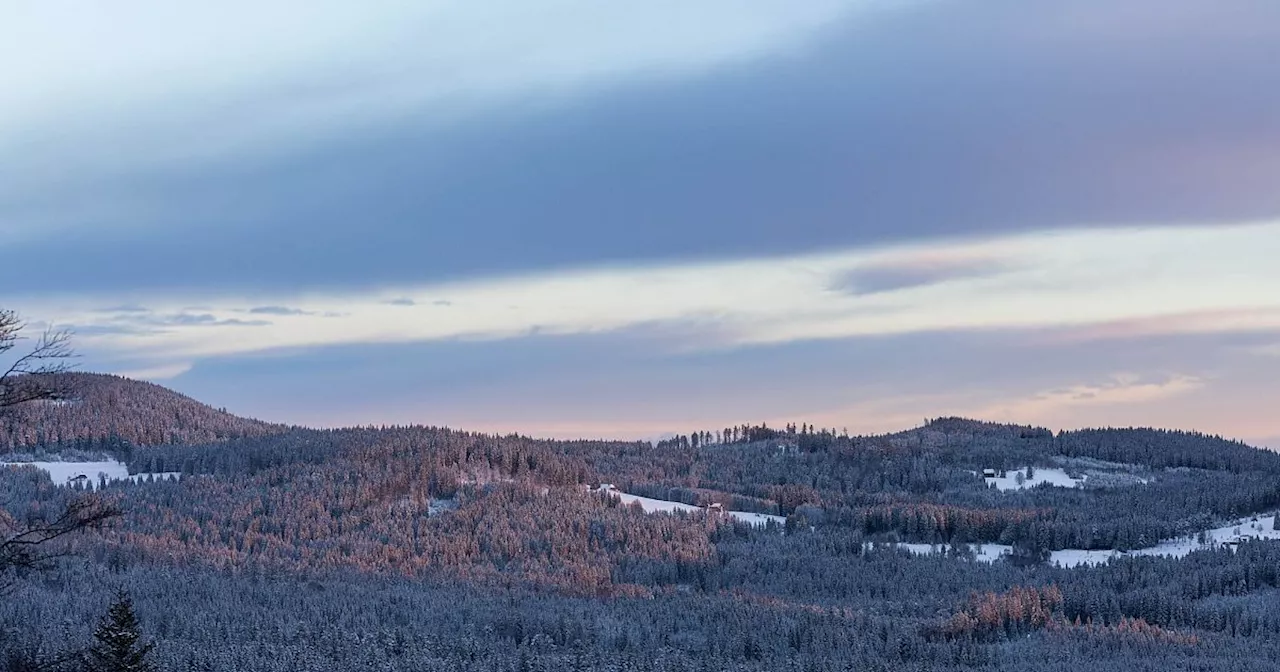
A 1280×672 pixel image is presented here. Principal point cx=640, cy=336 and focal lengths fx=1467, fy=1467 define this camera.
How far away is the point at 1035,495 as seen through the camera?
171 metres

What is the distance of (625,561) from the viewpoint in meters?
132

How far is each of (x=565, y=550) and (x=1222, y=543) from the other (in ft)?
192

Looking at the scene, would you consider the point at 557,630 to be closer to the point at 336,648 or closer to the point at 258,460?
the point at 336,648

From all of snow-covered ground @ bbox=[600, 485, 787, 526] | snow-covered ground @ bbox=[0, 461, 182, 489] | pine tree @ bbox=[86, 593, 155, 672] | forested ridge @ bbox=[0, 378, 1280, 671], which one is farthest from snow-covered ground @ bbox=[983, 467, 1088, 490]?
pine tree @ bbox=[86, 593, 155, 672]

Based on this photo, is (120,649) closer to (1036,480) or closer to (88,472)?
(88,472)

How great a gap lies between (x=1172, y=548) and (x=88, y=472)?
389 ft

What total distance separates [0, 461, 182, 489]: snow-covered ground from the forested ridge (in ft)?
8.28

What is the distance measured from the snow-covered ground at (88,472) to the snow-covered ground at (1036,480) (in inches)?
3911

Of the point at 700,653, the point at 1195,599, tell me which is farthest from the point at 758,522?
the point at 700,653

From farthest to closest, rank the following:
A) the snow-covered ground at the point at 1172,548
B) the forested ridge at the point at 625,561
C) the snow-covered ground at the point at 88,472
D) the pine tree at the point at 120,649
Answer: the snow-covered ground at the point at 88,472, the snow-covered ground at the point at 1172,548, the forested ridge at the point at 625,561, the pine tree at the point at 120,649

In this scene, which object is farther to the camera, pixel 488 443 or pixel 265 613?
pixel 488 443

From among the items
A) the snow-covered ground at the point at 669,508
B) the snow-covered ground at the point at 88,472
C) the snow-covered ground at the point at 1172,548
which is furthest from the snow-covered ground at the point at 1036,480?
the snow-covered ground at the point at 88,472

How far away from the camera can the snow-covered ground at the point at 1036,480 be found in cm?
18125

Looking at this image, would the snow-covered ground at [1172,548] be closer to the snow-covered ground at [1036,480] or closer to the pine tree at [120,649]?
the snow-covered ground at [1036,480]
